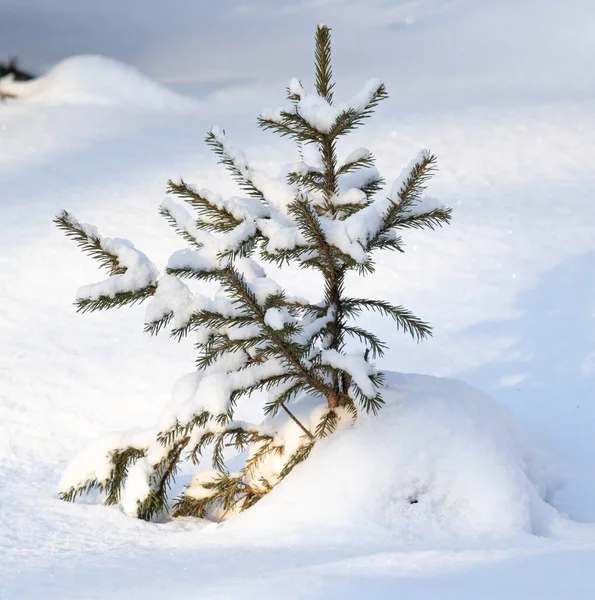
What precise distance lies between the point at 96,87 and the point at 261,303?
8310mm

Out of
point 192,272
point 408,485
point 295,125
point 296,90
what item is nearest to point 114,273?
point 192,272

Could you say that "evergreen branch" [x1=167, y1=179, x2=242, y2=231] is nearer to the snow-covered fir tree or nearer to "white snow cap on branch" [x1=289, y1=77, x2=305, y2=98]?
the snow-covered fir tree

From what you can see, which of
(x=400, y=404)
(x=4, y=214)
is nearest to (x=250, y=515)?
(x=400, y=404)

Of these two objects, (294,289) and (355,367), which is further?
(294,289)

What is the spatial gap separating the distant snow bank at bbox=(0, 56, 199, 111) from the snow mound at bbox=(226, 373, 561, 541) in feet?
25.6

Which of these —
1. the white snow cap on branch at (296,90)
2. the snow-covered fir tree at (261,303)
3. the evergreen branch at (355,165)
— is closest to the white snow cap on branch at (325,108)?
the snow-covered fir tree at (261,303)

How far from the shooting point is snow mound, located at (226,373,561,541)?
2.68 metres

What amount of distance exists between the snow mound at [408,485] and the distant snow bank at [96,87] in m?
7.80

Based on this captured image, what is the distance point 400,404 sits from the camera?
3.02m

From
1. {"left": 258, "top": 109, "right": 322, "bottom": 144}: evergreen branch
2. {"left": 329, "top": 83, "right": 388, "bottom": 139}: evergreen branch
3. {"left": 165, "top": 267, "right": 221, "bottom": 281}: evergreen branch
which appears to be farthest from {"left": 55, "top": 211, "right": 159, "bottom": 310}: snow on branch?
{"left": 329, "top": 83, "right": 388, "bottom": 139}: evergreen branch

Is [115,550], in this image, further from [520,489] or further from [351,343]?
Answer: [351,343]

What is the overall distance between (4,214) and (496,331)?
13.4ft

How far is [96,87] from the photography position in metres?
10.2

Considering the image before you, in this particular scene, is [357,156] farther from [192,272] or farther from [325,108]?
[192,272]
